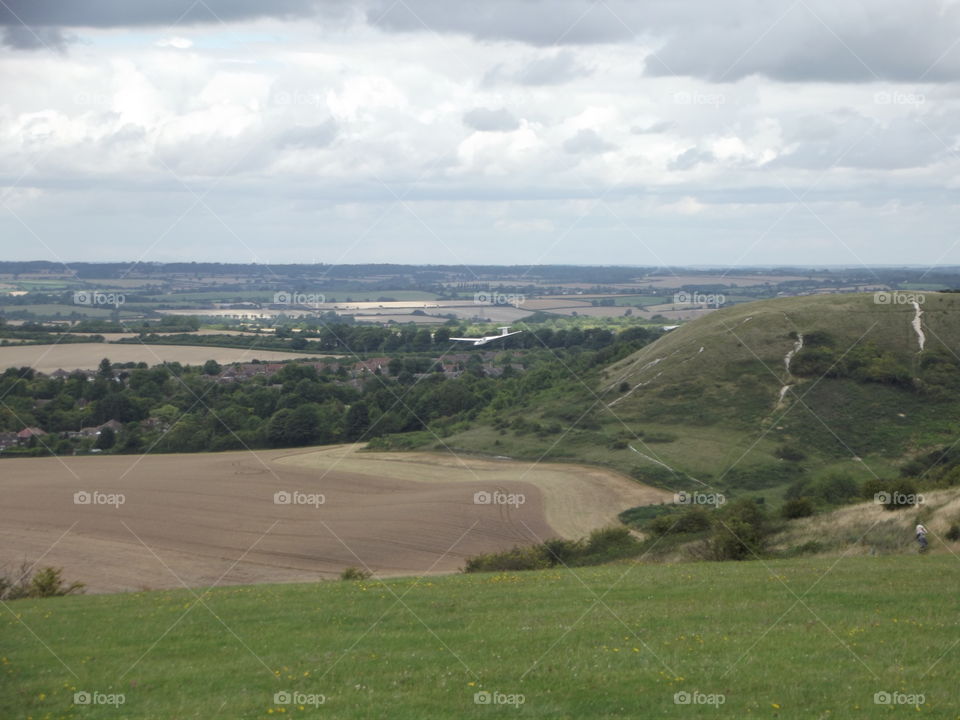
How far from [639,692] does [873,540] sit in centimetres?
1841

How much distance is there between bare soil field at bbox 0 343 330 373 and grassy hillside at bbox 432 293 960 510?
144ft

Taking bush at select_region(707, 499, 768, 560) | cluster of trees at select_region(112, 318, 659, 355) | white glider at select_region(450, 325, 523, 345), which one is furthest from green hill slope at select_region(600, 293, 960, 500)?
white glider at select_region(450, 325, 523, 345)

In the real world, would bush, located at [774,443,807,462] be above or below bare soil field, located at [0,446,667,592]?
above

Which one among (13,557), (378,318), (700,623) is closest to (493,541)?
(13,557)

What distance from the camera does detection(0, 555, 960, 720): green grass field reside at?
41.3ft

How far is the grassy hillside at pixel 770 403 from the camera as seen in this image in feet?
189

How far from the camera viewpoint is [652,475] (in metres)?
56.1

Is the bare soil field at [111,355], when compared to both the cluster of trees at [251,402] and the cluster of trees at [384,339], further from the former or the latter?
the cluster of trees at [384,339]

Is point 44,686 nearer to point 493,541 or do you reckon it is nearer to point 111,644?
point 111,644

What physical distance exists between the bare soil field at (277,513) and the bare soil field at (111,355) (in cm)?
3250

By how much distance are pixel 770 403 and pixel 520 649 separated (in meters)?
55.4

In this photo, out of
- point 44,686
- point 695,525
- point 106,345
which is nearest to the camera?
point 44,686

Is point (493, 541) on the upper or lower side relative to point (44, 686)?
lower

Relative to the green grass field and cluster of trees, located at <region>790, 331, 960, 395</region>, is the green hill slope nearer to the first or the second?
cluster of trees, located at <region>790, 331, 960, 395</region>
